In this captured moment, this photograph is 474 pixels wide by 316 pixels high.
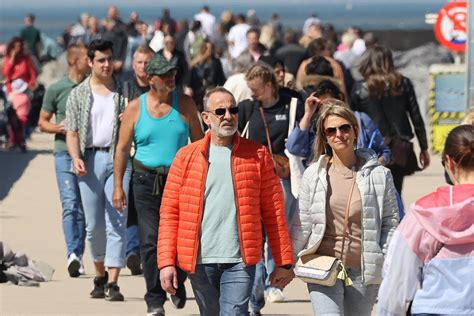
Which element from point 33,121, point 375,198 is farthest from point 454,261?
point 33,121

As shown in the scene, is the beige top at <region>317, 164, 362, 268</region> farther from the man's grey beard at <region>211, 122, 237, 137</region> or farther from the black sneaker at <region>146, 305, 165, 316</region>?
the black sneaker at <region>146, 305, 165, 316</region>

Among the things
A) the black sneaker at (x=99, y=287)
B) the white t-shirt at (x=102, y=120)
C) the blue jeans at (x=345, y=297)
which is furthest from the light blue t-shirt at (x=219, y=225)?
the black sneaker at (x=99, y=287)

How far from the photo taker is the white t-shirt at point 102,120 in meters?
11.4

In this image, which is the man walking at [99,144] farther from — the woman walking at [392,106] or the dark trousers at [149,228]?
the woman walking at [392,106]

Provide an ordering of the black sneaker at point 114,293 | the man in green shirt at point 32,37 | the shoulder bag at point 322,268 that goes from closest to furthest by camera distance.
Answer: the shoulder bag at point 322,268, the black sneaker at point 114,293, the man in green shirt at point 32,37

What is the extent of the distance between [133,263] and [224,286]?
4775 mm

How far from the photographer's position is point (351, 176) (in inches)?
304

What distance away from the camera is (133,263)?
41.6ft

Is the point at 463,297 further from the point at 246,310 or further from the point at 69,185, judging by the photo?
the point at 69,185

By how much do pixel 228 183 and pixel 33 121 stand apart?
1953 centimetres

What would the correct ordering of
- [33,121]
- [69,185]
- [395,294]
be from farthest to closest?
[33,121], [69,185], [395,294]

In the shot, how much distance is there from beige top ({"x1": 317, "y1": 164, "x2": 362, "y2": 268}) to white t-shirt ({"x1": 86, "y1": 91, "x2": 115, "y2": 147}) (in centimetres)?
391

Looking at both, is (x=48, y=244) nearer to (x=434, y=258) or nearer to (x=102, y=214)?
(x=102, y=214)

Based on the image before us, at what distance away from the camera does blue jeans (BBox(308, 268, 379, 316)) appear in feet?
25.1
